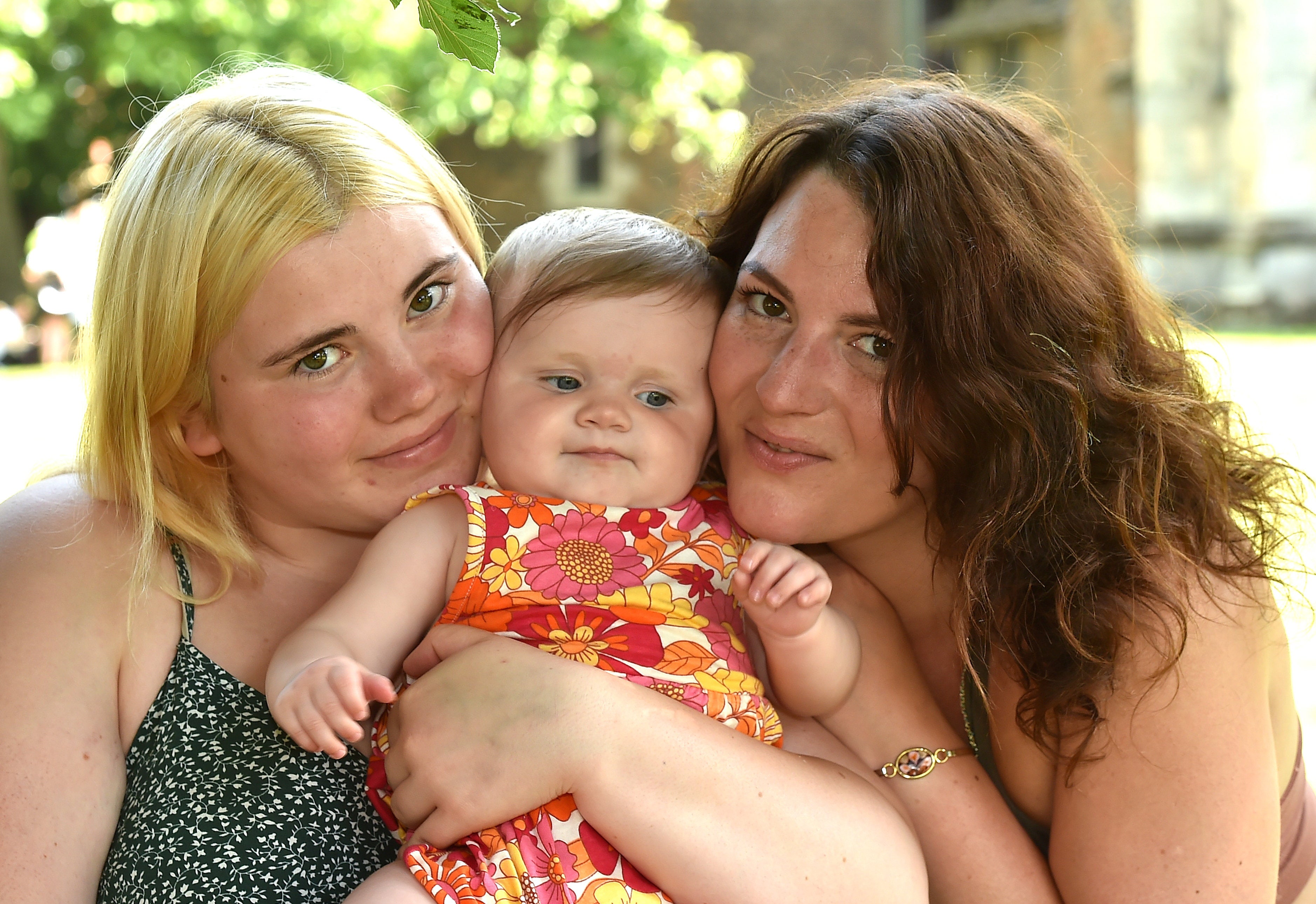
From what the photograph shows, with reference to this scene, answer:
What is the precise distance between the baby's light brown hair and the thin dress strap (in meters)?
0.74

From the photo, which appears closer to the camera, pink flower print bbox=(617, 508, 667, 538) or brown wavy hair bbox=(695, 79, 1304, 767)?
brown wavy hair bbox=(695, 79, 1304, 767)

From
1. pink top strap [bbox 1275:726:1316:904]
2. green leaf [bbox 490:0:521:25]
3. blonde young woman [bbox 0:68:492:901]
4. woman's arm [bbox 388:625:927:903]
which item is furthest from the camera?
pink top strap [bbox 1275:726:1316:904]

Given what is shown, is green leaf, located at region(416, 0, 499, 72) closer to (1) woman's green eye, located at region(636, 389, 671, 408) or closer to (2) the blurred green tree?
(1) woman's green eye, located at region(636, 389, 671, 408)

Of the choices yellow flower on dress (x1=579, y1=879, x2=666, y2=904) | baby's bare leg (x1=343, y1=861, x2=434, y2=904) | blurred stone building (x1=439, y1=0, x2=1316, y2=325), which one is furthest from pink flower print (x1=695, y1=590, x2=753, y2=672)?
blurred stone building (x1=439, y1=0, x2=1316, y2=325)

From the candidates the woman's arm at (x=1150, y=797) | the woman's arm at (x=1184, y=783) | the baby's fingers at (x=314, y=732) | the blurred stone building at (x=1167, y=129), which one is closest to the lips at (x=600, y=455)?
the baby's fingers at (x=314, y=732)

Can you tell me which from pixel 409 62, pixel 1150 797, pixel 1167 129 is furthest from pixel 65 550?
pixel 1167 129

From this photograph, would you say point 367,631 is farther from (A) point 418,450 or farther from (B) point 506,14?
(B) point 506,14

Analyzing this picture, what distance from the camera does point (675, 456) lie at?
2.38m

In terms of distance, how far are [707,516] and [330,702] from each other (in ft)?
2.82

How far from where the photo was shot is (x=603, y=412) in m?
2.28

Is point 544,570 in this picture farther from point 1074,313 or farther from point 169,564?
point 1074,313

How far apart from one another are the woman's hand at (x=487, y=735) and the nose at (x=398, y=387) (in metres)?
0.44

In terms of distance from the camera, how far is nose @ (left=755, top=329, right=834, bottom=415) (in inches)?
86.9

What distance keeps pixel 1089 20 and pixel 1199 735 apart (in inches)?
900
